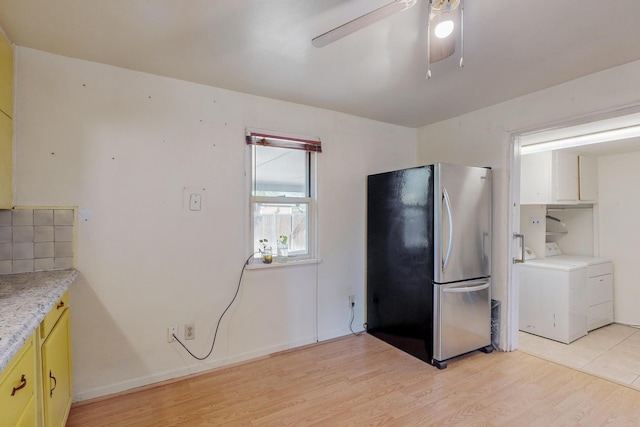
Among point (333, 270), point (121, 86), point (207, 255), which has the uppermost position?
point (121, 86)

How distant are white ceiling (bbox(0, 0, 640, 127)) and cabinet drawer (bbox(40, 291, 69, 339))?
1532mm

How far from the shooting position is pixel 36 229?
6.38 feet

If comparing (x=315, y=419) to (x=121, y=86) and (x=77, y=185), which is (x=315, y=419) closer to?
(x=77, y=185)

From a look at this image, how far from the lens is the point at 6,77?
1.76m

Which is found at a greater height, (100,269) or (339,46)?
(339,46)

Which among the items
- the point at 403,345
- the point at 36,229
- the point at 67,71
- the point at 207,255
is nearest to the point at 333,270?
the point at 403,345

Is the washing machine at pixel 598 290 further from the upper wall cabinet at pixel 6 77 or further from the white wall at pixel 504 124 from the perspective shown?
the upper wall cabinet at pixel 6 77

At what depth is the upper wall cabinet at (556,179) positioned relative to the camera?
3.55 metres

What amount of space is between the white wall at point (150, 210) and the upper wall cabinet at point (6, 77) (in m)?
0.08

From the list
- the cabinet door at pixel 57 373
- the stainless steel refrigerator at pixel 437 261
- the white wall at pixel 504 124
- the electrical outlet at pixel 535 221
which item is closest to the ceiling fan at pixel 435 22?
the white wall at pixel 504 124

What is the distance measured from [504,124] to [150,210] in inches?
123

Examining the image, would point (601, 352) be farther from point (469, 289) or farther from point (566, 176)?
point (566, 176)

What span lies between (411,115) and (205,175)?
2.15 metres

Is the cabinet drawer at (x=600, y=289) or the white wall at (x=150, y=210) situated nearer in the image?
the white wall at (x=150, y=210)
